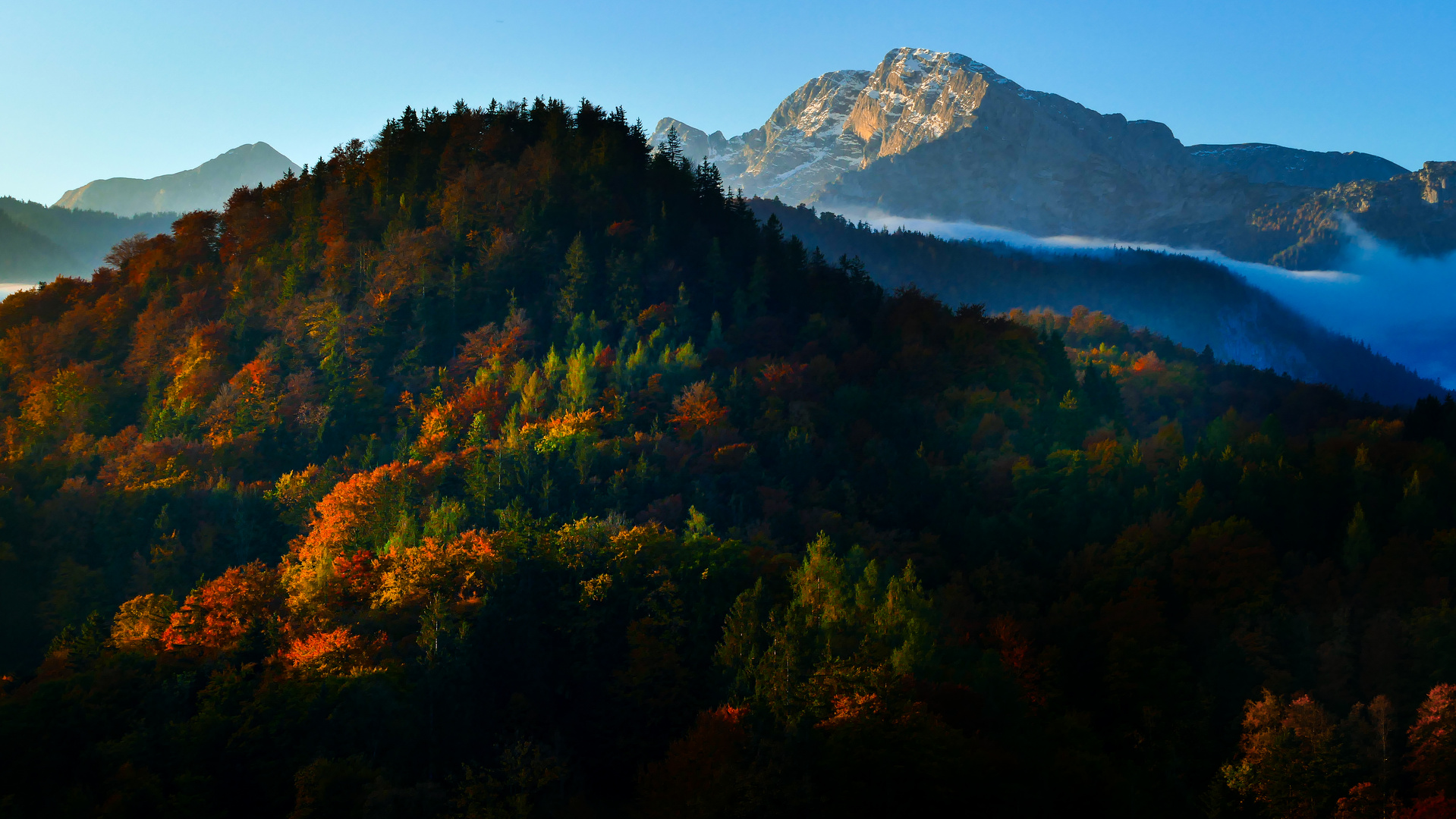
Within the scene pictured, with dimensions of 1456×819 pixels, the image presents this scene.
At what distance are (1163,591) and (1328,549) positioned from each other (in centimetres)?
2209

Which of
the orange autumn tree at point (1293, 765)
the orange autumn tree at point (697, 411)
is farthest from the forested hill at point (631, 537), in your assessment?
the orange autumn tree at point (697, 411)

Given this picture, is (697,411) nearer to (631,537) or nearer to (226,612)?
(631,537)

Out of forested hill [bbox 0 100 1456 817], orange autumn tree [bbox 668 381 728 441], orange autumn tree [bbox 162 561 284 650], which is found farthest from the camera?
orange autumn tree [bbox 668 381 728 441]

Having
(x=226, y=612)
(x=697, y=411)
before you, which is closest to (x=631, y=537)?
(x=226, y=612)

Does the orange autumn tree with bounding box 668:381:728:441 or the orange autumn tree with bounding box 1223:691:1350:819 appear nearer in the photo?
the orange autumn tree with bounding box 1223:691:1350:819

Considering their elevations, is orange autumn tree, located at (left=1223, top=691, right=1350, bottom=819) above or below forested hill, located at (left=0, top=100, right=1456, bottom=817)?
below

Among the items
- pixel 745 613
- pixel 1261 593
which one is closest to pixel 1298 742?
pixel 1261 593

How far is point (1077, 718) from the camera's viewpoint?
68.2 m

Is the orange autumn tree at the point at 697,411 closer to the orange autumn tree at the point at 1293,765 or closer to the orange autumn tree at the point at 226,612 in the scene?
the orange autumn tree at the point at 226,612

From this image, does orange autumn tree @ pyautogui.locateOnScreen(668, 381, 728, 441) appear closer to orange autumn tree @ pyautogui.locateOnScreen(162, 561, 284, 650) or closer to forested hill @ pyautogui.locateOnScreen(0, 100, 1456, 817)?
forested hill @ pyautogui.locateOnScreen(0, 100, 1456, 817)

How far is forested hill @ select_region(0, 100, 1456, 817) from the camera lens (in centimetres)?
→ 5944

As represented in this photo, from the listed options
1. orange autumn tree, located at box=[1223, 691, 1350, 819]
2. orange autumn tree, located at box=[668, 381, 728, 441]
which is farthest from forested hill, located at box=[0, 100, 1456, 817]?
orange autumn tree, located at box=[668, 381, 728, 441]

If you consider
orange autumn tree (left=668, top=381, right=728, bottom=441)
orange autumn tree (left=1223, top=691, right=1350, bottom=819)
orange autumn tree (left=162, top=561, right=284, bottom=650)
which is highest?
orange autumn tree (left=668, top=381, right=728, bottom=441)

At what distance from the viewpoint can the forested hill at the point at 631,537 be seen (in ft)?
195
